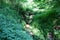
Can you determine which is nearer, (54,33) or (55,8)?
(54,33)

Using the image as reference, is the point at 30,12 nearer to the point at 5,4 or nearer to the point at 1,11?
the point at 5,4

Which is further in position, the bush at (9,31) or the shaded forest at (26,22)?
the shaded forest at (26,22)

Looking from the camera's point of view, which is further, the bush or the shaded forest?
the shaded forest

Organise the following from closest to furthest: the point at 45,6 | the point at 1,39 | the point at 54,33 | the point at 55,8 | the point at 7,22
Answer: the point at 1,39
the point at 7,22
the point at 54,33
the point at 55,8
the point at 45,6

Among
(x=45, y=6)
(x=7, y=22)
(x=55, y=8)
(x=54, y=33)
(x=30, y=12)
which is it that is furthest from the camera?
(x=45, y=6)

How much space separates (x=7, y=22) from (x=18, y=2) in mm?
2744

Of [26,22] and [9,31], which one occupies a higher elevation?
[9,31]

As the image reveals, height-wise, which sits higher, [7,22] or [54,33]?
[7,22]

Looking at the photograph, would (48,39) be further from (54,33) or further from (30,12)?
(30,12)

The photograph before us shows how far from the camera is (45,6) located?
10.9 metres

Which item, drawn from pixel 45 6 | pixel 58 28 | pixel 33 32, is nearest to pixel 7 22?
pixel 33 32

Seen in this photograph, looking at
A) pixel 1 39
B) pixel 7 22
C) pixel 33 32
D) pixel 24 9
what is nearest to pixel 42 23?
pixel 33 32

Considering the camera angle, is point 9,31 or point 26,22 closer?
point 9,31

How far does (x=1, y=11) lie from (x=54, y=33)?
2.46 m
